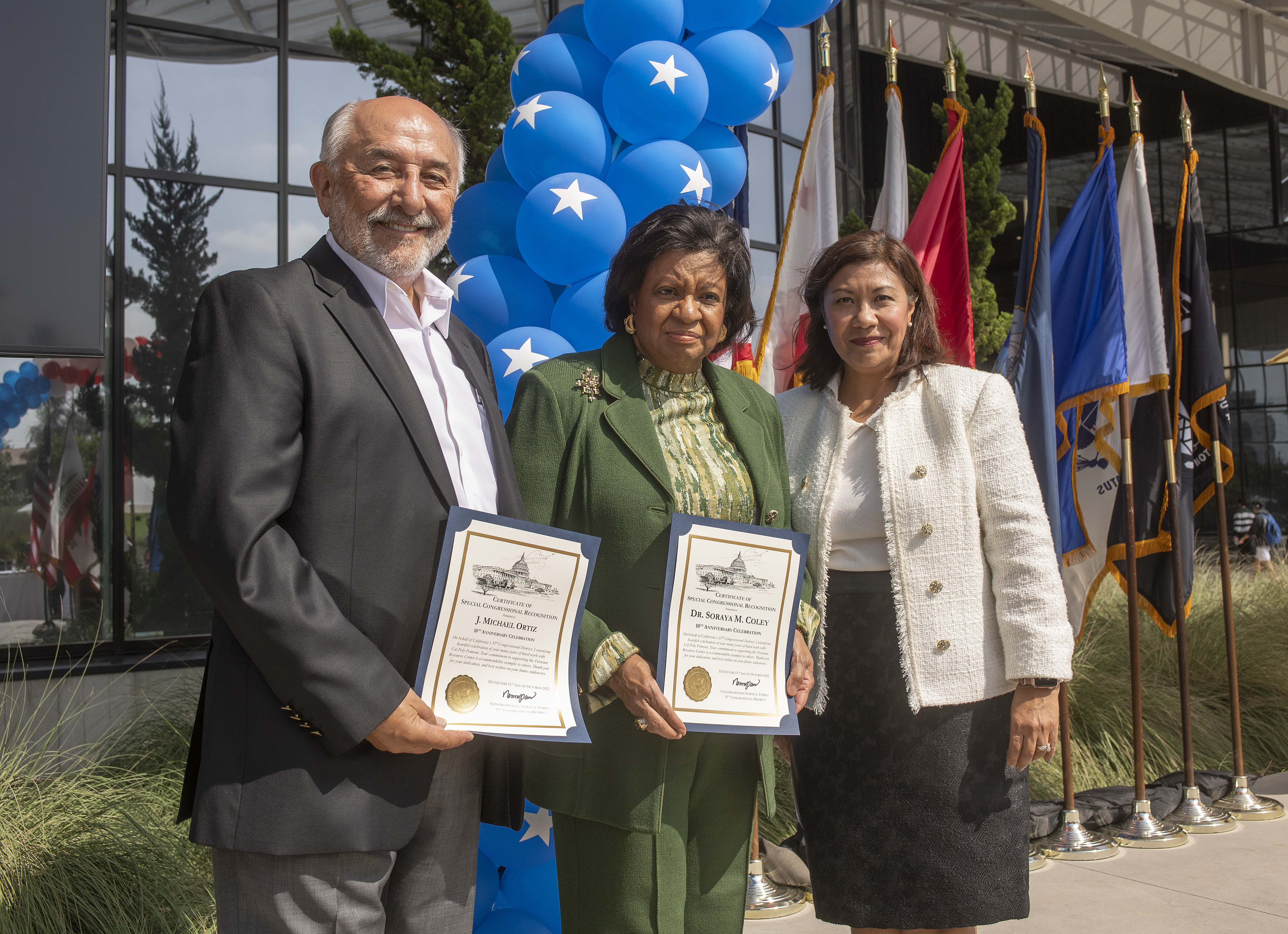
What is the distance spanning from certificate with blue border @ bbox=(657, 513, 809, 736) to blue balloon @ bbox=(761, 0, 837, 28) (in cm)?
304

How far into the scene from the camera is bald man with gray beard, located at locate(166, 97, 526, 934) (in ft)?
5.08

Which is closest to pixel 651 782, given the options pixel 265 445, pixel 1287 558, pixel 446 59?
pixel 265 445

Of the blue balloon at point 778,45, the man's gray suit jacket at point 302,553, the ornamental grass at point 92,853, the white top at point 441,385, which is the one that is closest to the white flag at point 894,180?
the blue balloon at point 778,45

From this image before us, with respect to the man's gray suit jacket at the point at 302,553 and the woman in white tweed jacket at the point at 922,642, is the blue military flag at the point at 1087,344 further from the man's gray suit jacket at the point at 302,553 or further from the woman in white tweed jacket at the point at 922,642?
the man's gray suit jacket at the point at 302,553

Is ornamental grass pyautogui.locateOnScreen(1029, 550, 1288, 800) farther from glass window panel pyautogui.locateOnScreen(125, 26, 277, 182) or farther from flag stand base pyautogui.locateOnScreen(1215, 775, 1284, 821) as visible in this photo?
glass window panel pyautogui.locateOnScreen(125, 26, 277, 182)

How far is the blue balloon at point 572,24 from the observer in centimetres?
412

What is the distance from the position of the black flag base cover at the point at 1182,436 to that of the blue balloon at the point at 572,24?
3353 millimetres

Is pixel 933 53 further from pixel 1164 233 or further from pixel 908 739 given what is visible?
pixel 908 739

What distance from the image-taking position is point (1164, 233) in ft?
80.4

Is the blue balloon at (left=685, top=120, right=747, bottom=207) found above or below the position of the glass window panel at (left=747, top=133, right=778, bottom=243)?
below

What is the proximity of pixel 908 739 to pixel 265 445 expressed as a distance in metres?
1.57

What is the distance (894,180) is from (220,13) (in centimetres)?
526

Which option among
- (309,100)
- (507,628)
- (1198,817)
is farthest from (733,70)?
(309,100)

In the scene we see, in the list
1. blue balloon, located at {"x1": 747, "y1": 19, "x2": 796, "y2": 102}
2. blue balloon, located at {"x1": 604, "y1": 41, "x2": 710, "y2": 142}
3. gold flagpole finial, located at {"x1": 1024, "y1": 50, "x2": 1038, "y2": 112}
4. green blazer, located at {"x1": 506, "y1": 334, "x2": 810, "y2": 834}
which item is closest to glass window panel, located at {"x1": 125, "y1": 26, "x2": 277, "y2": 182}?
blue balloon, located at {"x1": 747, "y1": 19, "x2": 796, "y2": 102}
